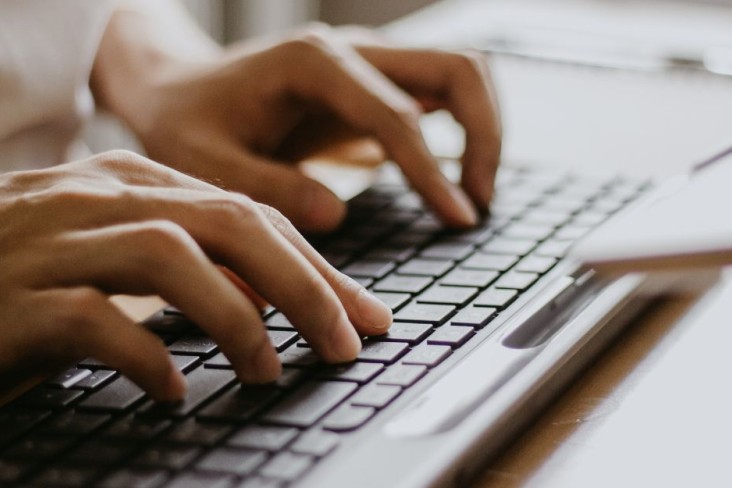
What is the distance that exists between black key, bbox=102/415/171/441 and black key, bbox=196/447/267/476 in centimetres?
3

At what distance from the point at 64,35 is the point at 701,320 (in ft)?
1.92

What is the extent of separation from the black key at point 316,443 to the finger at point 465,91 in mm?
363

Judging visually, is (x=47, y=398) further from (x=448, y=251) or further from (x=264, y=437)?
(x=448, y=251)

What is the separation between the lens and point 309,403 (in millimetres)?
423

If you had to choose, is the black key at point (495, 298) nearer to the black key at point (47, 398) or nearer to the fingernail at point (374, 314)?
the fingernail at point (374, 314)

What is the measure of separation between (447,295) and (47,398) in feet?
0.67

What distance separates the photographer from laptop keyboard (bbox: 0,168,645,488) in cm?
38

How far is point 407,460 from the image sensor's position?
1.22 feet

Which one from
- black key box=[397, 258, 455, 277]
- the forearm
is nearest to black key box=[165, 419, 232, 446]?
black key box=[397, 258, 455, 277]

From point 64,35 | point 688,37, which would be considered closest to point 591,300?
point 64,35

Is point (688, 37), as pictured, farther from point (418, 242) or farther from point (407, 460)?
point (407, 460)

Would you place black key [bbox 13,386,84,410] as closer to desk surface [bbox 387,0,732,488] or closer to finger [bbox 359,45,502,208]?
desk surface [bbox 387,0,732,488]

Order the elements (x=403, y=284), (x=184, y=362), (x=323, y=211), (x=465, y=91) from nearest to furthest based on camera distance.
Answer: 1. (x=184, y=362)
2. (x=403, y=284)
3. (x=323, y=211)
4. (x=465, y=91)

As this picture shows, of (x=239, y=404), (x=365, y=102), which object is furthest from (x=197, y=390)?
(x=365, y=102)
